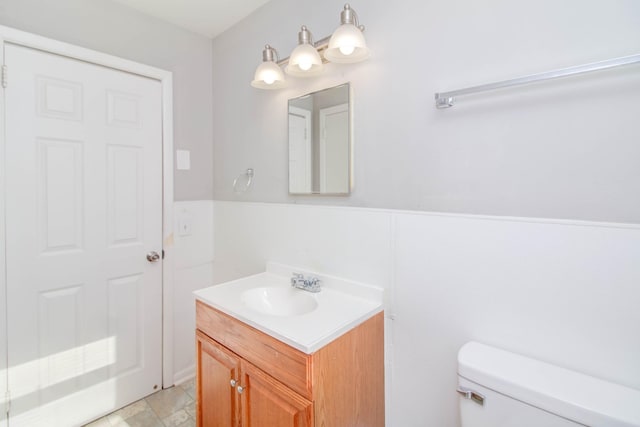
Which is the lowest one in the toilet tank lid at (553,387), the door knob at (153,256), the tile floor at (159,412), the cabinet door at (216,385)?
the tile floor at (159,412)

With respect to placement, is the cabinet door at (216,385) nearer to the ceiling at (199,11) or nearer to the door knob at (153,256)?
the door knob at (153,256)

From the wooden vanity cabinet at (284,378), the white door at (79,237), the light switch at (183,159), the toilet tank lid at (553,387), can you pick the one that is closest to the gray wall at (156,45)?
the light switch at (183,159)

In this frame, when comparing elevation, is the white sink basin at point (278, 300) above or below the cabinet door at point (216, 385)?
above

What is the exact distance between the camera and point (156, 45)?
1963mm

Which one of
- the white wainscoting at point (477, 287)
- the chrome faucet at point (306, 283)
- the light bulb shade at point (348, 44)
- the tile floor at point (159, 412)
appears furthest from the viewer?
the tile floor at point (159, 412)

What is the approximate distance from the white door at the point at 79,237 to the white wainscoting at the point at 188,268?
0.39 feet

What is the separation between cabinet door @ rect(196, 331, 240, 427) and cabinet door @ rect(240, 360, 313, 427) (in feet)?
0.22

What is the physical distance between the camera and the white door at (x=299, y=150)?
1.61 metres

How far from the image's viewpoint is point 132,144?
1882mm

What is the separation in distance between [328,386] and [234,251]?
1271 mm

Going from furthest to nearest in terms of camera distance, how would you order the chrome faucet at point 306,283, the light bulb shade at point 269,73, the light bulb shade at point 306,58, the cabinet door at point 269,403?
the light bulb shade at point 269,73 → the chrome faucet at point 306,283 → the light bulb shade at point 306,58 → the cabinet door at point 269,403

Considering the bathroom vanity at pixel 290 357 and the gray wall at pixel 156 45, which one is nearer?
the bathroom vanity at pixel 290 357

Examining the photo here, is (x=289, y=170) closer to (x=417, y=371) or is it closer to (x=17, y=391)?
(x=417, y=371)

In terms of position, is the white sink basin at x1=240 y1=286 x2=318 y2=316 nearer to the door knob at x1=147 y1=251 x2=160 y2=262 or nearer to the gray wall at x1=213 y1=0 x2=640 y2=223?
the gray wall at x1=213 y1=0 x2=640 y2=223
